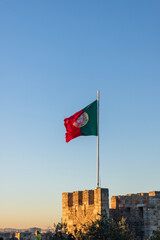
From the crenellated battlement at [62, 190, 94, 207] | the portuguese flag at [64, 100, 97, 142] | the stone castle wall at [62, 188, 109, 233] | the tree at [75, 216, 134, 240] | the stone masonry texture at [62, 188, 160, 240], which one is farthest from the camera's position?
the portuguese flag at [64, 100, 97, 142]

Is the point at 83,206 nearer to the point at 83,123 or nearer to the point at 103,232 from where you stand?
the point at 103,232

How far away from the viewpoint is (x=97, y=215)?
22.6 m

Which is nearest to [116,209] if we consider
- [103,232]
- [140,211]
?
[140,211]

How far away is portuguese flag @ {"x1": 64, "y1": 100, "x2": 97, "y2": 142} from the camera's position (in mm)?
26136

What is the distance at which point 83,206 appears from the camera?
24.5 m

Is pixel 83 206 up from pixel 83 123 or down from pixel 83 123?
down

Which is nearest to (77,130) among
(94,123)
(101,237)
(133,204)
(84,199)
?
(94,123)

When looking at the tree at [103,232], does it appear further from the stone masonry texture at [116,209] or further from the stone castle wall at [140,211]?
the stone castle wall at [140,211]

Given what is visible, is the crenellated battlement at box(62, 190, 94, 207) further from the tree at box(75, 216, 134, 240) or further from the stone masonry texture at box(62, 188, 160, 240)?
the tree at box(75, 216, 134, 240)

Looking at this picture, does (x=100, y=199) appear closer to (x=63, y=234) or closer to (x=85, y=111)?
(x=63, y=234)

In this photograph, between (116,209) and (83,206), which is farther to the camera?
(116,209)

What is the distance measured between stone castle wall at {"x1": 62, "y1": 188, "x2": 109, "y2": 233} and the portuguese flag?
12.0 feet

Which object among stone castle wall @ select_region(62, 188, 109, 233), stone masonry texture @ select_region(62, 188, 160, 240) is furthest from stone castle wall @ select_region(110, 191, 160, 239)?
stone castle wall @ select_region(62, 188, 109, 233)

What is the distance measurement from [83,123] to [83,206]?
5.15m
